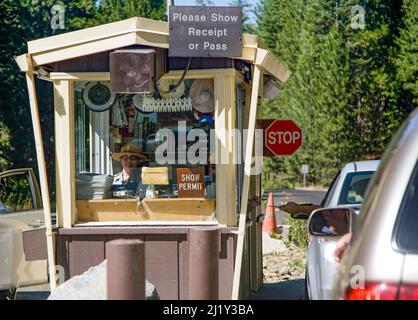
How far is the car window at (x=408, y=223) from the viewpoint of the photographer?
3467 mm

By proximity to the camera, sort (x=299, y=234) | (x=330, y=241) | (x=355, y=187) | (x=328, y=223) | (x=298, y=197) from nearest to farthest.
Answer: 1. (x=328, y=223)
2. (x=330, y=241)
3. (x=355, y=187)
4. (x=299, y=234)
5. (x=298, y=197)

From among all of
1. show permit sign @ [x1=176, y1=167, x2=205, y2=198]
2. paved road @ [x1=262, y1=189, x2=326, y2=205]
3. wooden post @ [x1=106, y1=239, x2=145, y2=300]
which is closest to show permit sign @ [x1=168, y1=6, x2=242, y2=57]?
show permit sign @ [x1=176, y1=167, x2=205, y2=198]

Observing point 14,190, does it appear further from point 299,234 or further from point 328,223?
point 328,223

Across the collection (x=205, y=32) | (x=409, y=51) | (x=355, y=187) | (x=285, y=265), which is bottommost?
(x=285, y=265)

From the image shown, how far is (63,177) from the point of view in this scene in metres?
9.09

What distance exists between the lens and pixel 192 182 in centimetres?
905

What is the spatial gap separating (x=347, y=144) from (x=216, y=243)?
46482 millimetres

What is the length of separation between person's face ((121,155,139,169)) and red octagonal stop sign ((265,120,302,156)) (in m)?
2.12

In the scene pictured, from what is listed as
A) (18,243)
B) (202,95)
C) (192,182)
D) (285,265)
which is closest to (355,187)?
(192,182)

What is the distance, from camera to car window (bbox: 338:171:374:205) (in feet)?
29.2

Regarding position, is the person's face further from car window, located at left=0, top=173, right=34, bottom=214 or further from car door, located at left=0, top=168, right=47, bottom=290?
car window, located at left=0, top=173, right=34, bottom=214

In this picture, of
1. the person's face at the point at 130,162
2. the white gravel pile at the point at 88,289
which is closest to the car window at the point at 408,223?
the white gravel pile at the point at 88,289

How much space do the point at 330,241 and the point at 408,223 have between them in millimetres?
4317

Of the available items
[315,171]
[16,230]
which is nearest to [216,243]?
[16,230]
